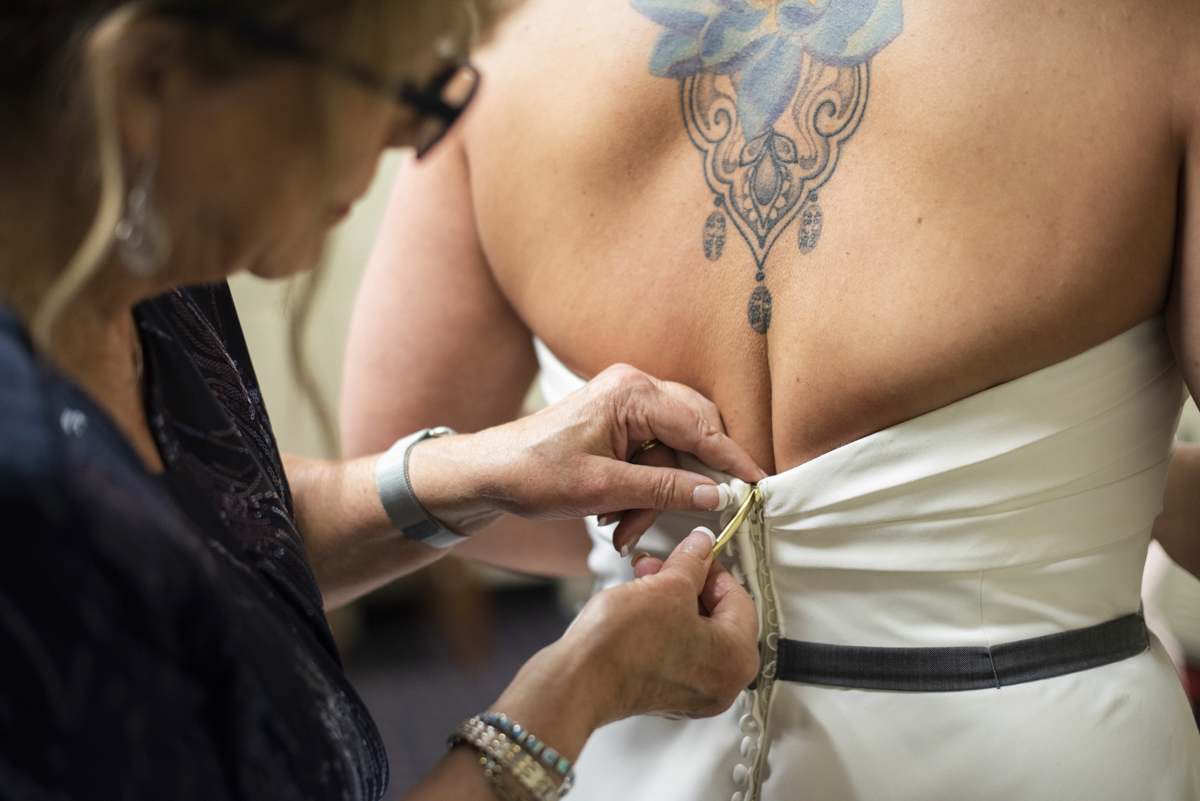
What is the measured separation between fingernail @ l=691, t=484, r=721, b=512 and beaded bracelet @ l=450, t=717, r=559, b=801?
0.26 metres

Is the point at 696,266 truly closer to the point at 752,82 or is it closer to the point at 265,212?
the point at 752,82

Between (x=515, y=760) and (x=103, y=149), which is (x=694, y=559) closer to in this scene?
(x=515, y=760)

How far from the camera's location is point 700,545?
81 cm

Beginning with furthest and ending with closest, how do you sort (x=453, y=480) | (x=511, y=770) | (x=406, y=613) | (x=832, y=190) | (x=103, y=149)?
(x=406, y=613) < (x=453, y=480) < (x=832, y=190) < (x=511, y=770) < (x=103, y=149)

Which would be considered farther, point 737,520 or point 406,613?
point 406,613

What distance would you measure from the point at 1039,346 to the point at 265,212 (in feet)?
1.86

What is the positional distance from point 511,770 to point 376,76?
0.46 metres

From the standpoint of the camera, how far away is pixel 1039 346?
0.73 metres

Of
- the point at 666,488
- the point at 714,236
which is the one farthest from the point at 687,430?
the point at 714,236

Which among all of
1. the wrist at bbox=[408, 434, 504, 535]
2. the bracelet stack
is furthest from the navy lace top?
the wrist at bbox=[408, 434, 504, 535]

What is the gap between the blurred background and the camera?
2.74 meters

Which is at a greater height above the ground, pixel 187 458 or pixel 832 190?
pixel 832 190

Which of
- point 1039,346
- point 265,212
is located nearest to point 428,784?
point 265,212

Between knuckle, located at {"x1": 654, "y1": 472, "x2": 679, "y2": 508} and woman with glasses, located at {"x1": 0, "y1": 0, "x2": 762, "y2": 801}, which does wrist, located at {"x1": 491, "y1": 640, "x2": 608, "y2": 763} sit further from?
knuckle, located at {"x1": 654, "y1": 472, "x2": 679, "y2": 508}
